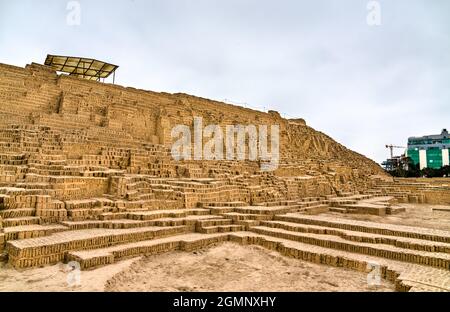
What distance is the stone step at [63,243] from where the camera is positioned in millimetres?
4691

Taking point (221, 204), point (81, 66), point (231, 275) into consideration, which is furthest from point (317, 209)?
point (81, 66)

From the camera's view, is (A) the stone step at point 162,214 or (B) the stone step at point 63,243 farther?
(A) the stone step at point 162,214

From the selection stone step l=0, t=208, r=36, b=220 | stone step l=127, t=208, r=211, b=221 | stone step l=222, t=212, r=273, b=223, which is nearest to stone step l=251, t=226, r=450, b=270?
stone step l=222, t=212, r=273, b=223

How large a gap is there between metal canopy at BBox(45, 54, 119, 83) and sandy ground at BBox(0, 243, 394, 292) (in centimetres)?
1342

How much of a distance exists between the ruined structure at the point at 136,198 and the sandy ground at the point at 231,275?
370 mm

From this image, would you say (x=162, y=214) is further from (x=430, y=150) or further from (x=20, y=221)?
(x=430, y=150)

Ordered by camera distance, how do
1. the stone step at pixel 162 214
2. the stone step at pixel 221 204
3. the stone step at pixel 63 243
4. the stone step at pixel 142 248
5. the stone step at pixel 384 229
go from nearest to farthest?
the stone step at pixel 63 243 < the stone step at pixel 142 248 < the stone step at pixel 384 229 < the stone step at pixel 162 214 < the stone step at pixel 221 204

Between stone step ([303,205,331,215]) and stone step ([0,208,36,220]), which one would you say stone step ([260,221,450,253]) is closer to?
stone step ([303,205,331,215])

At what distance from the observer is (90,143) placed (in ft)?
34.1

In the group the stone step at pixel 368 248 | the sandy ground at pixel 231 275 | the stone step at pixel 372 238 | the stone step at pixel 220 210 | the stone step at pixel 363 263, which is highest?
the stone step at pixel 220 210

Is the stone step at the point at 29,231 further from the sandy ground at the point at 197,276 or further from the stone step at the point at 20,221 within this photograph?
the sandy ground at the point at 197,276

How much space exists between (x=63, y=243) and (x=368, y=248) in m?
5.40

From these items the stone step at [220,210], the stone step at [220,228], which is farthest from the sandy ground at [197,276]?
the stone step at [220,210]

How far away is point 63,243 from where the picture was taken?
5.09 meters
